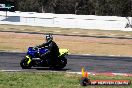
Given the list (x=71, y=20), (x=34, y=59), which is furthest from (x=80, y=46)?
(x=71, y=20)

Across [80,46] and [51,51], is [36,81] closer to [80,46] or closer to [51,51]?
[51,51]

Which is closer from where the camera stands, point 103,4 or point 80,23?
point 80,23

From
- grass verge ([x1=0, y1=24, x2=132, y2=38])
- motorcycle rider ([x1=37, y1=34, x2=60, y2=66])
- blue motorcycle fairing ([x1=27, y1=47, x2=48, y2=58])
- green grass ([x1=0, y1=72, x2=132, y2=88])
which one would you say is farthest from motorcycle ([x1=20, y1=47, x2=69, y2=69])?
grass verge ([x1=0, y1=24, x2=132, y2=38])

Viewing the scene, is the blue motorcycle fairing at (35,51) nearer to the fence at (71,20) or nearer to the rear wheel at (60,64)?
the rear wheel at (60,64)

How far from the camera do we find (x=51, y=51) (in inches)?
690

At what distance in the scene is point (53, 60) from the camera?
17828 mm

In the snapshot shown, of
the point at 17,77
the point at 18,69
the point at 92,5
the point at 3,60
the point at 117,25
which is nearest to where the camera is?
the point at 17,77

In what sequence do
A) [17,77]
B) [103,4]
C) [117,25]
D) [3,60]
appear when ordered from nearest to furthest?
[17,77], [3,60], [117,25], [103,4]

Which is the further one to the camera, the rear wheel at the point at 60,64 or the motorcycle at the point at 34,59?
the rear wheel at the point at 60,64

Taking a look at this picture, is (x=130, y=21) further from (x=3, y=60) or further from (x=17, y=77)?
(x=17, y=77)

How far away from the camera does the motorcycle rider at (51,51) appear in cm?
1747

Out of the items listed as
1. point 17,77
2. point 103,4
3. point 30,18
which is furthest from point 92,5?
point 17,77

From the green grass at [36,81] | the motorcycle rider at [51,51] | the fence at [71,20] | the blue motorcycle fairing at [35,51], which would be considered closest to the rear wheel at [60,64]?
the motorcycle rider at [51,51]

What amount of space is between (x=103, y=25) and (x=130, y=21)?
4.40 metres
